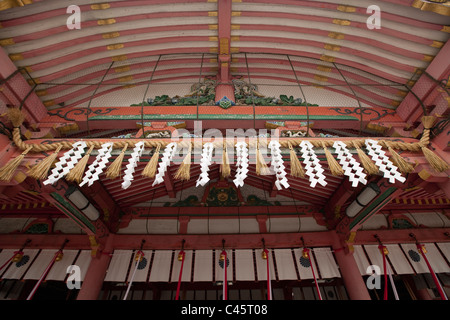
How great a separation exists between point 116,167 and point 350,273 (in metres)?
4.81

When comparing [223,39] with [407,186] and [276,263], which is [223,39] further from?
[276,263]

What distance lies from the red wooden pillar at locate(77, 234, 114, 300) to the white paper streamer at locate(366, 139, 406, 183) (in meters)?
5.23

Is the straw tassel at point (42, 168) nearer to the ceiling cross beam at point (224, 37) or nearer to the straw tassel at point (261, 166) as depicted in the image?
the straw tassel at point (261, 166)

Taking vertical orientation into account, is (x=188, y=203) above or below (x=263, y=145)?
above

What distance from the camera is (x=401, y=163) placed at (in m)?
3.12

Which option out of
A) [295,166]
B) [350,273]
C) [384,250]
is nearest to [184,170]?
[295,166]

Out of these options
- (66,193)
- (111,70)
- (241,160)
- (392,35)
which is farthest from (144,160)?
(392,35)

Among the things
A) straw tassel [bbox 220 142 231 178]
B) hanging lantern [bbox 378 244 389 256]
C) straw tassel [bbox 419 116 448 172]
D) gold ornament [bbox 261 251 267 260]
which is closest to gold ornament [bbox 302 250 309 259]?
gold ornament [bbox 261 251 267 260]

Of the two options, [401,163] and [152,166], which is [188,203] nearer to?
[152,166]

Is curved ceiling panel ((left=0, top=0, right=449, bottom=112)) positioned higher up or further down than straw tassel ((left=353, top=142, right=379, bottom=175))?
higher up

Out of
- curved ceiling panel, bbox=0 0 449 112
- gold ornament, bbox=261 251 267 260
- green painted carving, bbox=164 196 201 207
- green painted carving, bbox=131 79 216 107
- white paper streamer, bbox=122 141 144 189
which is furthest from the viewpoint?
green painted carving, bbox=164 196 201 207

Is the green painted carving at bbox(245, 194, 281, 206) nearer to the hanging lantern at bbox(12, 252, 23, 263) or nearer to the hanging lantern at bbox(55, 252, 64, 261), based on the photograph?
the hanging lantern at bbox(55, 252, 64, 261)

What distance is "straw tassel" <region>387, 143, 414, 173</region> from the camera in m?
3.08

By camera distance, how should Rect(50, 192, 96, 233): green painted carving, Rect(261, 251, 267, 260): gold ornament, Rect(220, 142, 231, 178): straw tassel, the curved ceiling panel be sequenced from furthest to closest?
Rect(261, 251, 267, 260): gold ornament, Rect(50, 192, 96, 233): green painted carving, the curved ceiling panel, Rect(220, 142, 231, 178): straw tassel
